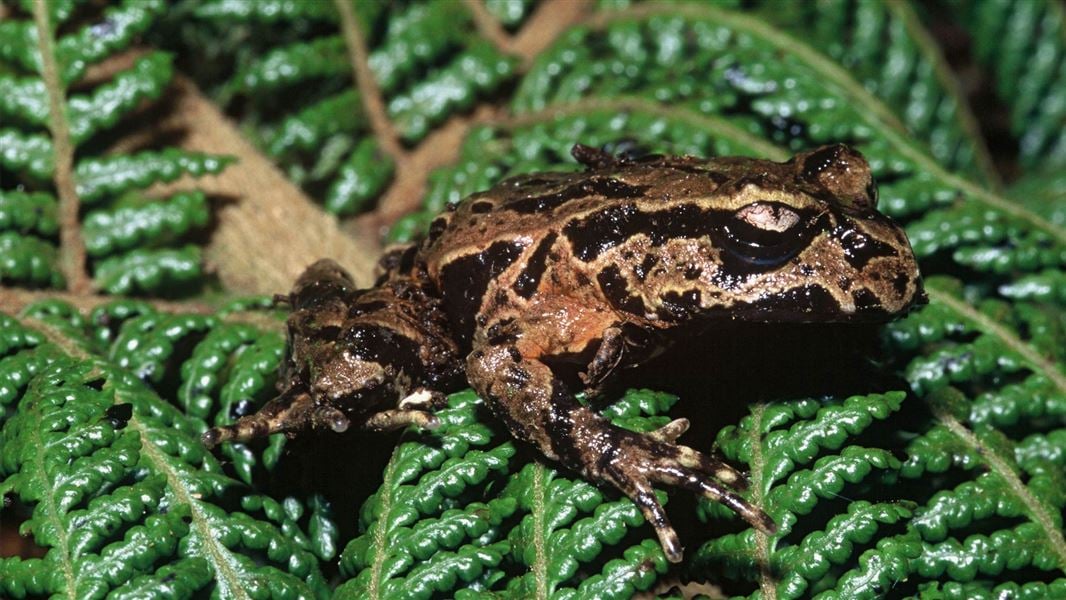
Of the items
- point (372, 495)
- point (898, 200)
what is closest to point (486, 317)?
point (372, 495)

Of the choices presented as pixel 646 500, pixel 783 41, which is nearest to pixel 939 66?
pixel 783 41

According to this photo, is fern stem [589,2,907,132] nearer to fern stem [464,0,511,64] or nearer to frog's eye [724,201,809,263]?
fern stem [464,0,511,64]

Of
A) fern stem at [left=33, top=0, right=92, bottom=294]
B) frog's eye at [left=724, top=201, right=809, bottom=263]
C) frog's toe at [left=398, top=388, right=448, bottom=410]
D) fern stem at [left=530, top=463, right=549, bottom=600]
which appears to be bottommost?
fern stem at [left=530, top=463, right=549, bottom=600]

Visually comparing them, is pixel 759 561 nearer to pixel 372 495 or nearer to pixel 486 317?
pixel 372 495

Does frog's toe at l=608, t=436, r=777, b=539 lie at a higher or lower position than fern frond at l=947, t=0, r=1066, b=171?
lower

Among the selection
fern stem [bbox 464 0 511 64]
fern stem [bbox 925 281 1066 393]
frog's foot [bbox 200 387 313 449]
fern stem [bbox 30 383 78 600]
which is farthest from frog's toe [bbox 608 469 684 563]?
fern stem [bbox 464 0 511 64]

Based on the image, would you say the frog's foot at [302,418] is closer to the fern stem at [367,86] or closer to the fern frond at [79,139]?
the fern frond at [79,139]
